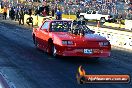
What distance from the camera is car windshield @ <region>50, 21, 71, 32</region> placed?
47.3ft

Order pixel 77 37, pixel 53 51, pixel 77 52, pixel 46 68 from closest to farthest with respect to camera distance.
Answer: pixel 46 68 < pixel 77 52 < pixel 77 37 < pixel 53 51

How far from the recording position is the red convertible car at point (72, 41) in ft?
42.2

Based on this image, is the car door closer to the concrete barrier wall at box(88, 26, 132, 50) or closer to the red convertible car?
the red convertible car

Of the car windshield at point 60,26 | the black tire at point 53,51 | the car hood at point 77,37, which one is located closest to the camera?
the car hood at point 77,37

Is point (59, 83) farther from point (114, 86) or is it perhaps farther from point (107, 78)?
point (107, 78)

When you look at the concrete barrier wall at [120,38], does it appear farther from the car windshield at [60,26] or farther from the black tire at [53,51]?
the black tire at [53,51]

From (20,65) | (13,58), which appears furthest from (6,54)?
(20,65)

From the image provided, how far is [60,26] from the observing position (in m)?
14.6

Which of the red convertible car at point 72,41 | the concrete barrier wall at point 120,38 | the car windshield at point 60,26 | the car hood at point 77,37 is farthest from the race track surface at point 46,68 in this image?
the concrete barrier wall at point 120,38

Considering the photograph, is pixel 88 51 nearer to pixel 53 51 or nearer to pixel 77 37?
pixel 77 37

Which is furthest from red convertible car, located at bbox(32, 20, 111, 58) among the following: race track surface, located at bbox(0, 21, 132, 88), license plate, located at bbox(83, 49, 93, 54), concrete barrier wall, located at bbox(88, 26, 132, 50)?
concrete barrier wall, located at bbox(88, 26, 132, 50)

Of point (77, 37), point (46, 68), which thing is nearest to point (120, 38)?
point (77, 37)

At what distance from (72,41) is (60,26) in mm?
1811

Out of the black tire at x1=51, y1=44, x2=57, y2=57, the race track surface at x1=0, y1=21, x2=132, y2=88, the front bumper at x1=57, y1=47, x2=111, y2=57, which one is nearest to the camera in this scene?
the race track surface at x1=0, y1=21, x2=132, y2=88
